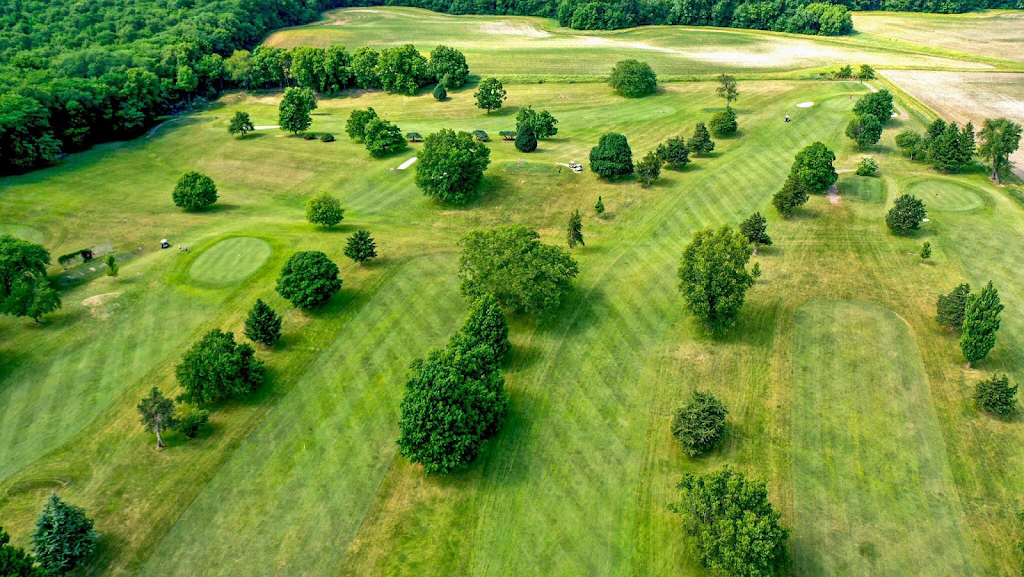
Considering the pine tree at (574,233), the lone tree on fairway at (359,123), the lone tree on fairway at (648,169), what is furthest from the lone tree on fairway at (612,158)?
the lone tree on fairway at (359,123)

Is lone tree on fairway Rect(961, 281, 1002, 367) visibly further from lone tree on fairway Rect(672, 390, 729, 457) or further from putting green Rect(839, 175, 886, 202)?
putting green Rect(839, 175, 886, 202)

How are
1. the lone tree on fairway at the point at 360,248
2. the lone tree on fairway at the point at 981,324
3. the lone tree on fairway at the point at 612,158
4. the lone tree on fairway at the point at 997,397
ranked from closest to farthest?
1. the lone tree on fairway at the point at 997,397
2. the lone tree on fairway at the point at 981,324
3. the lone tree on fairway at the point at 360,248
4. the lone tree on fairway at the point at 612,158

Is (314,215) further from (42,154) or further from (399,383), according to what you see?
(42,154)

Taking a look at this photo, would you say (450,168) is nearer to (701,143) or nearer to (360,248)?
(360,248)

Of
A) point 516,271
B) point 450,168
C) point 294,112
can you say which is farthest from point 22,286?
point 294,112

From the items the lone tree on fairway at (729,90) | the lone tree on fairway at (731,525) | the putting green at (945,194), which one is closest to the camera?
the lone tree on fairway at (731,525)

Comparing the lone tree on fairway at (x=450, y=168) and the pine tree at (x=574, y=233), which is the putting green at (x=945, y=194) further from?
the lone tree on fairway at (x=450, y=168)
